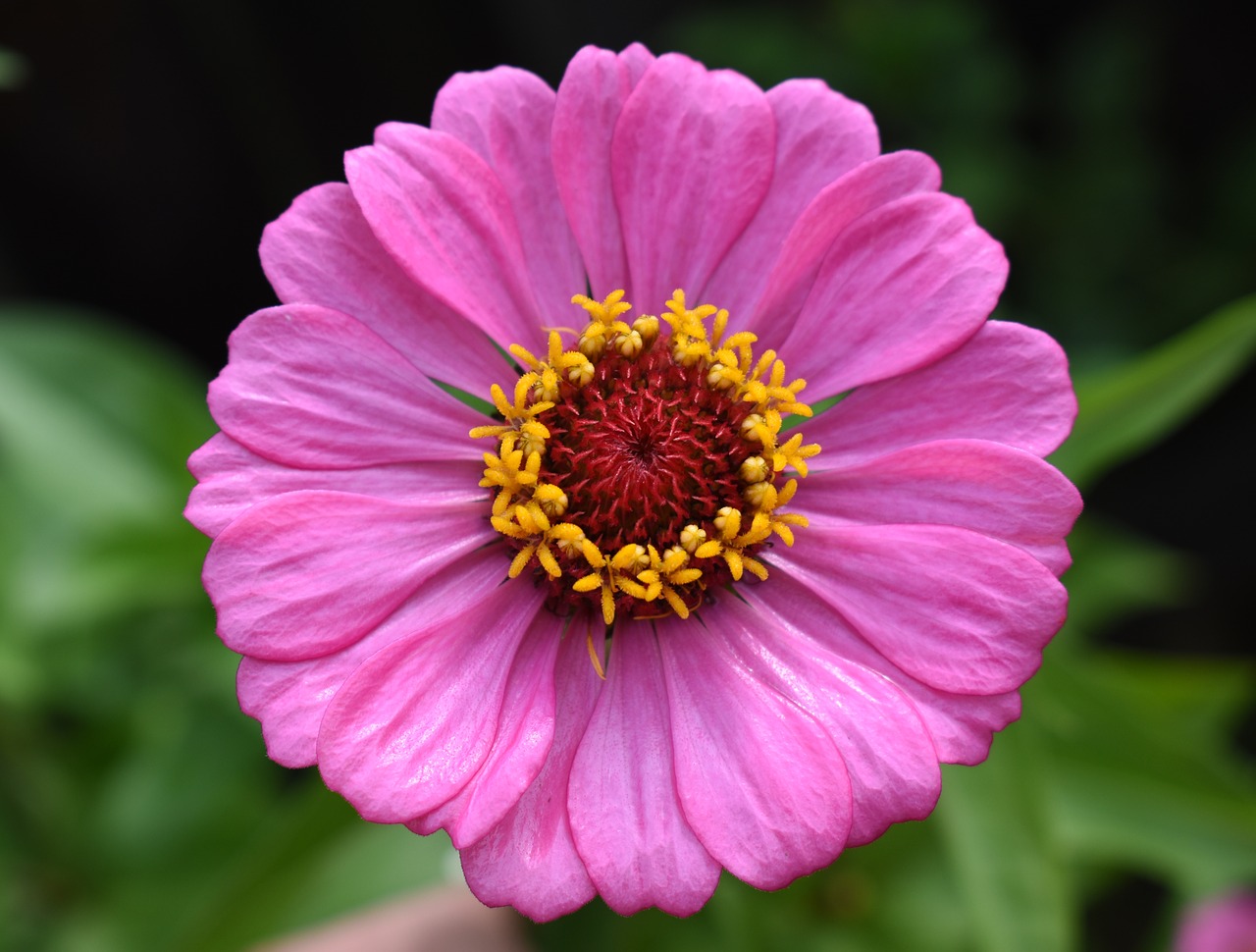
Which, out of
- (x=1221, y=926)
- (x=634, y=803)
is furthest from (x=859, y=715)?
(x=1221, y=926)

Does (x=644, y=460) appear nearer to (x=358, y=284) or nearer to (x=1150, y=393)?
(x=358, y=284)

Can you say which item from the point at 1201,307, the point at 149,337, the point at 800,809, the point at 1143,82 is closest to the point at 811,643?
the point at 800,809

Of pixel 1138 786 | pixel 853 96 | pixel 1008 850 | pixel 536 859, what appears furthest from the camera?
pixel 853 96

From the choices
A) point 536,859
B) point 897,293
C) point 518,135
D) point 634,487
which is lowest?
point 536,859

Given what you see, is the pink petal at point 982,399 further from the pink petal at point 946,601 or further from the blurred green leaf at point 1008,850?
the blurred green leaf at point 1008,850

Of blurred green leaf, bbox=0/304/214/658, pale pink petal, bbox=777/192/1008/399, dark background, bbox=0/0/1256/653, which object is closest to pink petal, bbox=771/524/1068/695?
pale pink petal, bbox=777/192/1008/399

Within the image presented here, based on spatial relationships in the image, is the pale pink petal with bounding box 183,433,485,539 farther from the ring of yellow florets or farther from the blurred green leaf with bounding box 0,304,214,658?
the blurred green leaf with bounding box 0,304,214,658
